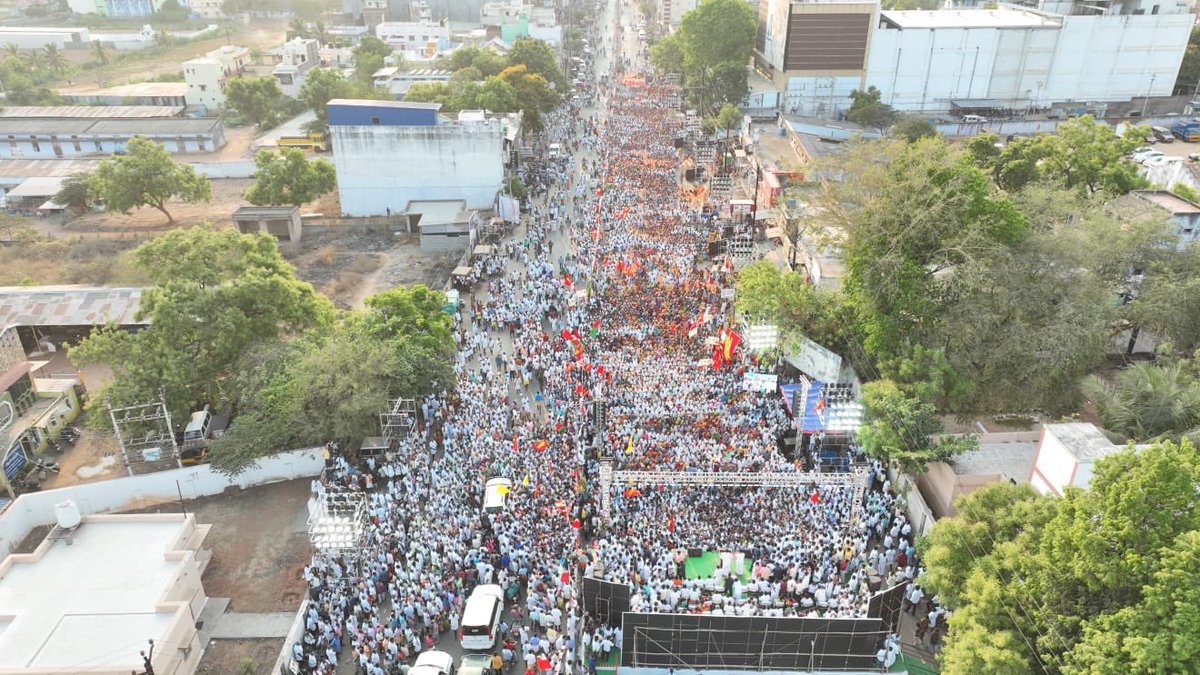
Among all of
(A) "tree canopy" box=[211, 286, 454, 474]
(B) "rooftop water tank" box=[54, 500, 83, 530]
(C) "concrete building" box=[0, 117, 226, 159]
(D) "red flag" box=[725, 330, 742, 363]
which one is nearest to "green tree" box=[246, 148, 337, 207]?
(A) "tree canopy" box=[211, 286, 454, 474]

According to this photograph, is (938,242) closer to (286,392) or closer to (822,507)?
(822,507)


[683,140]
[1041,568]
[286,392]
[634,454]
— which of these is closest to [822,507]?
Answer: [634,454]

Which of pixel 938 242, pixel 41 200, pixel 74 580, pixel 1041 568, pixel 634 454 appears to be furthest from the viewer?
pixel 41 200

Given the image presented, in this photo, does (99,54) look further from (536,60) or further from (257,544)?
(257,544)

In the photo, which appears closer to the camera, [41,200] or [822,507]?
[822,507]

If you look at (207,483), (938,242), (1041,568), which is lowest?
(207,483)
